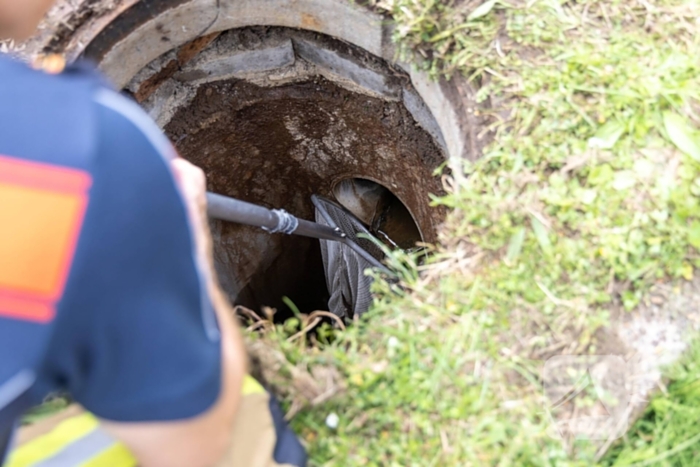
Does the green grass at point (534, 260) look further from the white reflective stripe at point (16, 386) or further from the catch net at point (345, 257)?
the catch net at point (345, 257)

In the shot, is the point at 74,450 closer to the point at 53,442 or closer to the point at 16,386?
the point at 53,442

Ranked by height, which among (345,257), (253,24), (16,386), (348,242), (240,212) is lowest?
(345,257)

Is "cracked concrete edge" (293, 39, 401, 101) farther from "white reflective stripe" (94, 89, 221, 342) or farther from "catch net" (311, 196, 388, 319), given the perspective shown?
"white reflective stripe" (94, 89, 221, 342)

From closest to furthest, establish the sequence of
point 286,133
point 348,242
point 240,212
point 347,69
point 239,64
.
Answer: point 240,212
point 347,69
point 239,64
point 348,242
point 286,133

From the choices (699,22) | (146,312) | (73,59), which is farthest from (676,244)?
(73,59)

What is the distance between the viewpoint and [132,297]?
0.79 m

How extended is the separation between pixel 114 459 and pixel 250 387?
0.34 meters

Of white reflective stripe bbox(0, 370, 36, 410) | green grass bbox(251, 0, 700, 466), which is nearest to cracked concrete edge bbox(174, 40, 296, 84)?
green grass bbox(251, 0, 700, 466)

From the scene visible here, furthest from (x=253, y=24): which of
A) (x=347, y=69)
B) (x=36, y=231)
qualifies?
(x=36, y=231)

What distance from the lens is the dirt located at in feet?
9.99

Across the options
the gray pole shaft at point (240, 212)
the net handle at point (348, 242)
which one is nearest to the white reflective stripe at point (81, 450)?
the gray pole shaft at point (240, 212)

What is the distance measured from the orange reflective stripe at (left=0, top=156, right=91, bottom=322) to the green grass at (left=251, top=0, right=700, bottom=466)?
844 millimetres

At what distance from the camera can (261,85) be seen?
3109mm

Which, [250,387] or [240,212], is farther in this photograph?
[240,212]
